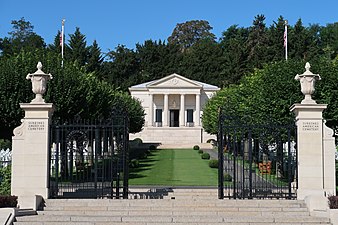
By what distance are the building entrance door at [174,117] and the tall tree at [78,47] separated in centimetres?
1647

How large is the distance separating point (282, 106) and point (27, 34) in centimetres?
8106

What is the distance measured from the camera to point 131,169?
35.6 m

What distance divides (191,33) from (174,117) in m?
26.0

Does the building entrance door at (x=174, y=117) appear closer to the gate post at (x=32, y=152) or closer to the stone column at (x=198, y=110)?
the stone column at (x=198, y=110)

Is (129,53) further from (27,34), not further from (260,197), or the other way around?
(260,197)

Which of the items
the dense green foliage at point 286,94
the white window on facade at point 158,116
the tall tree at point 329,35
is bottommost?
the dense green foliage at point 286,94

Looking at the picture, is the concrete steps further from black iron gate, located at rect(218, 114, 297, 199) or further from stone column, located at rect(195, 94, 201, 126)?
stone column, located at rect(195, 94, 201, 126)

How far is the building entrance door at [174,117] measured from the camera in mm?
83312

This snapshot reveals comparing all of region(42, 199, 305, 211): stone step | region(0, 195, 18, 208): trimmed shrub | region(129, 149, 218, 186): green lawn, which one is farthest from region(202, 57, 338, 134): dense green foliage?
region(0, 195, 18, 208): trimmed shrub

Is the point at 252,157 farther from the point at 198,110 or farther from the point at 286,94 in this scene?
the point at 198,110

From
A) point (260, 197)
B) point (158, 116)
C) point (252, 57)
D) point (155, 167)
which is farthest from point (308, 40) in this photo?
point (260, 197)

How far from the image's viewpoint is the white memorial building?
77.7 metres

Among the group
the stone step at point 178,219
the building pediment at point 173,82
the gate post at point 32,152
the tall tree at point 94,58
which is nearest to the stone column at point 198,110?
the building pediment at point 173,82

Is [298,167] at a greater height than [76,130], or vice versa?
[76,130]
